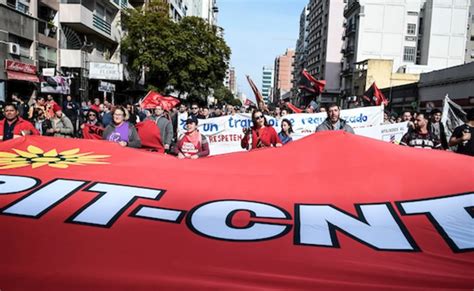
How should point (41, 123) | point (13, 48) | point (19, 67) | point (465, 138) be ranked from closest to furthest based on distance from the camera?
point (465, 138)
point (41, 123)
point (13, 48)
point (19, 67)

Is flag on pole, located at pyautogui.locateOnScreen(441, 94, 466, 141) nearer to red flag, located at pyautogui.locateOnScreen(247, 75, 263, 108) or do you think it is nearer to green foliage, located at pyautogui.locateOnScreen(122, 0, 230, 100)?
red flag, located at pyautogui.locateOnScreen(247, 75, 263, 108)

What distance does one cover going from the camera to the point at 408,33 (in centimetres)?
6450

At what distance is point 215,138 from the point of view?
537 inches

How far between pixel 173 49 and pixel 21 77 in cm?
1466

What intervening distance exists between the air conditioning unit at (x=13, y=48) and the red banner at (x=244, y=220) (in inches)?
761

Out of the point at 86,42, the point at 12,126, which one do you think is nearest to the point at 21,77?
the point at 86,42

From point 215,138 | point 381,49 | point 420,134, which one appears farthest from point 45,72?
point 381,49

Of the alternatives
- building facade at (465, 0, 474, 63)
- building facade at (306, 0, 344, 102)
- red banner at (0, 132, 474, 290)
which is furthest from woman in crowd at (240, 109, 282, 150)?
building facade at (306, 0, 344, 102)

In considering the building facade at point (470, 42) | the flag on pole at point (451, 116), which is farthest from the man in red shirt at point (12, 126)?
the building facade at point (470, 42)

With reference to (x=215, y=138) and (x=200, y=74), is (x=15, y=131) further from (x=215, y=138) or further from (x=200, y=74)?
(x=200, y=74)

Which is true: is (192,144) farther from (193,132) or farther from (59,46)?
(59,46)

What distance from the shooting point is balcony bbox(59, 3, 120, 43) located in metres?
28.2

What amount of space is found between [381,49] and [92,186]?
2621 inches

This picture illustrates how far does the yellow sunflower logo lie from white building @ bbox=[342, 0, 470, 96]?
2477 inches
